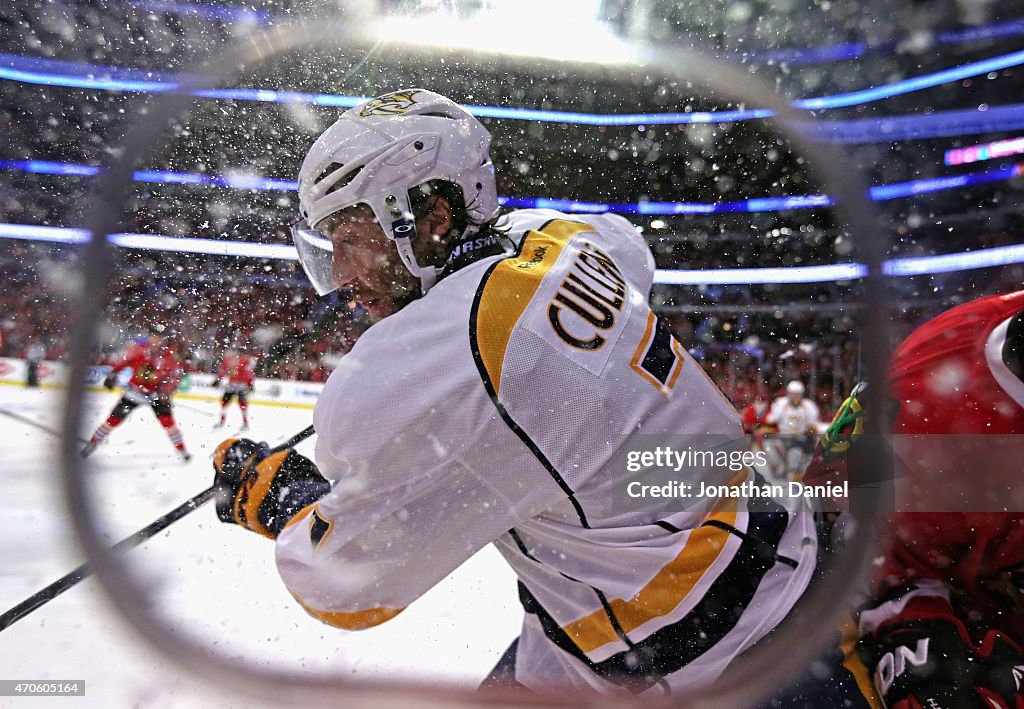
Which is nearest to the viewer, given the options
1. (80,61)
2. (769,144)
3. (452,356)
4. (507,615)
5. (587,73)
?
(452,356)

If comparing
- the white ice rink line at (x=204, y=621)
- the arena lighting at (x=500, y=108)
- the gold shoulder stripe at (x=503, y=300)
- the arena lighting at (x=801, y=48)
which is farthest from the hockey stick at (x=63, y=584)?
the arena lighting at (x=801, y=48)

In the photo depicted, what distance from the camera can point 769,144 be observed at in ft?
27.2

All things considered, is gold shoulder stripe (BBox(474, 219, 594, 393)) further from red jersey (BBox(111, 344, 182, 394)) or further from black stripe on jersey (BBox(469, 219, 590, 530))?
red jersey (BBox(111, 344, 182, 394))

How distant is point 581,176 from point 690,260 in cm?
424

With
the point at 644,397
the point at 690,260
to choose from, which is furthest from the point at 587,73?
the point at 644,397

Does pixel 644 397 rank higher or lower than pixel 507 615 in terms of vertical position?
higher

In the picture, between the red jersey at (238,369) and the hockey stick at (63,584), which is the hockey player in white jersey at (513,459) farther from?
the red jersey at (238,369)

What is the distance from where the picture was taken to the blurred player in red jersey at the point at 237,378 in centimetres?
862

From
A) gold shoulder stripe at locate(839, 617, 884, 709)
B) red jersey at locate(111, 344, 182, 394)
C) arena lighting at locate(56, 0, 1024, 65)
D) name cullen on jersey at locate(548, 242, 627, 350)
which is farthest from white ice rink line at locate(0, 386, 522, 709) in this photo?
red jersey at locate(111, 344, 182, 394)

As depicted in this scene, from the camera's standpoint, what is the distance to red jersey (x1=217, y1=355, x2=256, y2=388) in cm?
926

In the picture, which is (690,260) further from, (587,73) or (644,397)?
(644,397)

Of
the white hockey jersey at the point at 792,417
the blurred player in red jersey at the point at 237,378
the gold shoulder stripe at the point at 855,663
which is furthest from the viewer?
the blurred player in red jersey at the point at 237,378

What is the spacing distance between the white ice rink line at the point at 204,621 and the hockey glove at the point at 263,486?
0.80 m

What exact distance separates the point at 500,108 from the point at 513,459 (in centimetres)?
584
